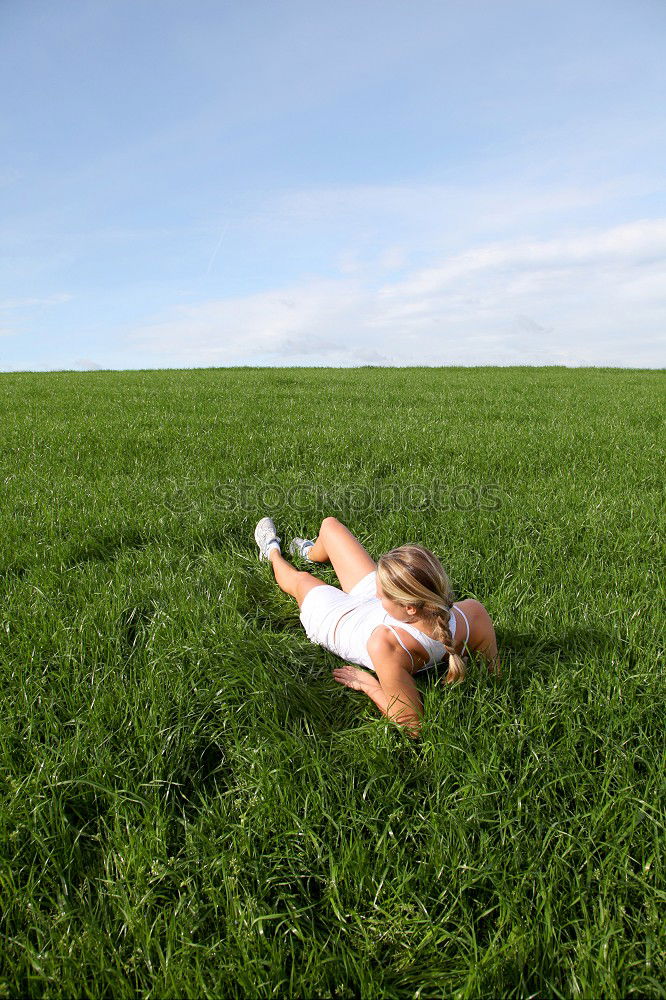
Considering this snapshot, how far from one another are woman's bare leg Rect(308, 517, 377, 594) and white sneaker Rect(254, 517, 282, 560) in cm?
34

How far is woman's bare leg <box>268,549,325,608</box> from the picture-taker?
3.98 metres

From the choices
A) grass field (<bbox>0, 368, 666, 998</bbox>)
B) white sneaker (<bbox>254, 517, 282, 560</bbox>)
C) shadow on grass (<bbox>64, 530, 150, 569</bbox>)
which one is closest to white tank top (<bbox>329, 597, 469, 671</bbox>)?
grass field (<bbox>0, 368, 666, 998</bbox>)

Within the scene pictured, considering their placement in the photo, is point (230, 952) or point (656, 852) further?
point (656, 852)

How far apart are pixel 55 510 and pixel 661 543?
17.1 feet

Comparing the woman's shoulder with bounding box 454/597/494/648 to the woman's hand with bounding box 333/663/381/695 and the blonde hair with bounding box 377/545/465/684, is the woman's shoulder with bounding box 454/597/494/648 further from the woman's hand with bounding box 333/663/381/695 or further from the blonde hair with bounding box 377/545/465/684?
the woman's hand with bounding box 333/663/381/695

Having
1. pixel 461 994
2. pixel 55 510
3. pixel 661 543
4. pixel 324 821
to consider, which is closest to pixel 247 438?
pixel 55 510

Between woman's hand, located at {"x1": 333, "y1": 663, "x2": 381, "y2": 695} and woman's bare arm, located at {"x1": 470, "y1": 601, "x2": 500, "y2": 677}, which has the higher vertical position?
woman's bare arm, located at {"x1": 470, "y1": 601, "x2": 500, "y2": 677}

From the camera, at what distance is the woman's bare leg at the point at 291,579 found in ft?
13.1

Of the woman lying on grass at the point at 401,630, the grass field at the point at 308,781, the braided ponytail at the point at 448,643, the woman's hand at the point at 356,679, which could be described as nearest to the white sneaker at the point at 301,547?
the grass field at the point at 308,781

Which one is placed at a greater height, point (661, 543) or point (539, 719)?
point (661, 543)

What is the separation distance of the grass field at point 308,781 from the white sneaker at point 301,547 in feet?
1.04

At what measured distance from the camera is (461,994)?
1.71 metres

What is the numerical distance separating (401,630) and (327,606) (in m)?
0.74

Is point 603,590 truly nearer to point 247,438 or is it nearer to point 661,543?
point 661,543
